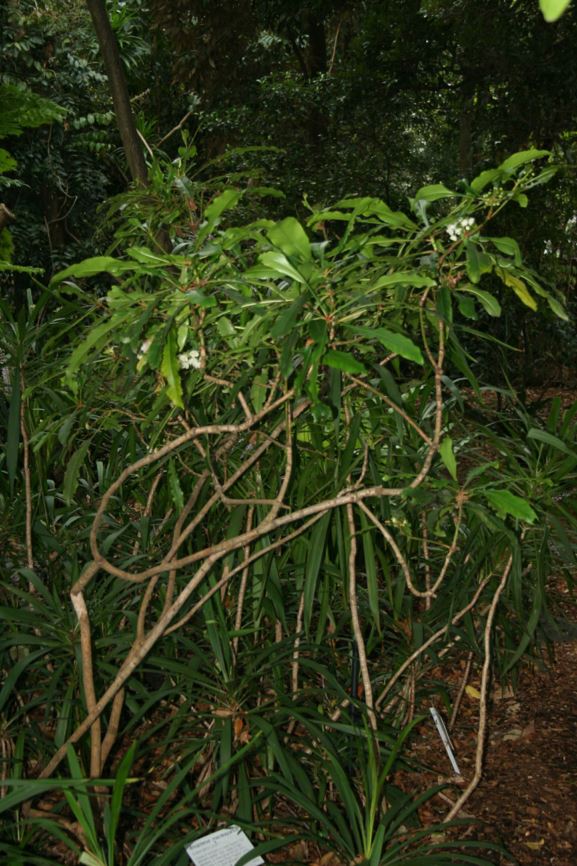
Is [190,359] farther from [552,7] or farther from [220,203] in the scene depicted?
[552,7]

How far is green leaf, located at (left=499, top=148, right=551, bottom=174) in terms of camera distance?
0.99 m

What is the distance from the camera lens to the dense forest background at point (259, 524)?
3.72 feet

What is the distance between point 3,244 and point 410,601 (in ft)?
5.22

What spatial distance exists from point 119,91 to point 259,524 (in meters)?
1.61

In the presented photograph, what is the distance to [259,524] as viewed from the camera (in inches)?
62.4

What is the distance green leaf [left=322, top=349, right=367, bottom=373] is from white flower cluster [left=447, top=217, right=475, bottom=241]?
240mm

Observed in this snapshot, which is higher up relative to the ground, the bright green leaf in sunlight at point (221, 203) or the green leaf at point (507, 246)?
the bright green leaf in sunlight at point (221, 203)

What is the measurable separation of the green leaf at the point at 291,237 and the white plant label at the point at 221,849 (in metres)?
0.99

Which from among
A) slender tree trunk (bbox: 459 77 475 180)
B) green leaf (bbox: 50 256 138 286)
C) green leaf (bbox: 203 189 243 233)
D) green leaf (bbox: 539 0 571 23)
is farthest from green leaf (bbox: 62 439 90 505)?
slender tree trunk (bbox: 459 77 475 180)

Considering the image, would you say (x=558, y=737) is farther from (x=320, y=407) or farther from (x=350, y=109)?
(x=350, y=109)

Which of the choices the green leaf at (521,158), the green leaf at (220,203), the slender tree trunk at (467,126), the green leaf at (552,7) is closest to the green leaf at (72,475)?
the green leaf at (220,203)

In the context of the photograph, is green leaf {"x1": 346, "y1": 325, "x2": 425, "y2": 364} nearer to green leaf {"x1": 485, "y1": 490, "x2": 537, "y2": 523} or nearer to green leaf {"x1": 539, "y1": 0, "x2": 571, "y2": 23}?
green leaf {"x1": 485, "y1": 490, "x2": 537, "y2": 523}

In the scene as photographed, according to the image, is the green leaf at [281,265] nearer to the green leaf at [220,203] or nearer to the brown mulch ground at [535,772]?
the green leaf at [220,203]

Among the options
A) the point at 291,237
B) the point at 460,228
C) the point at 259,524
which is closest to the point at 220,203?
the point at 291,237
